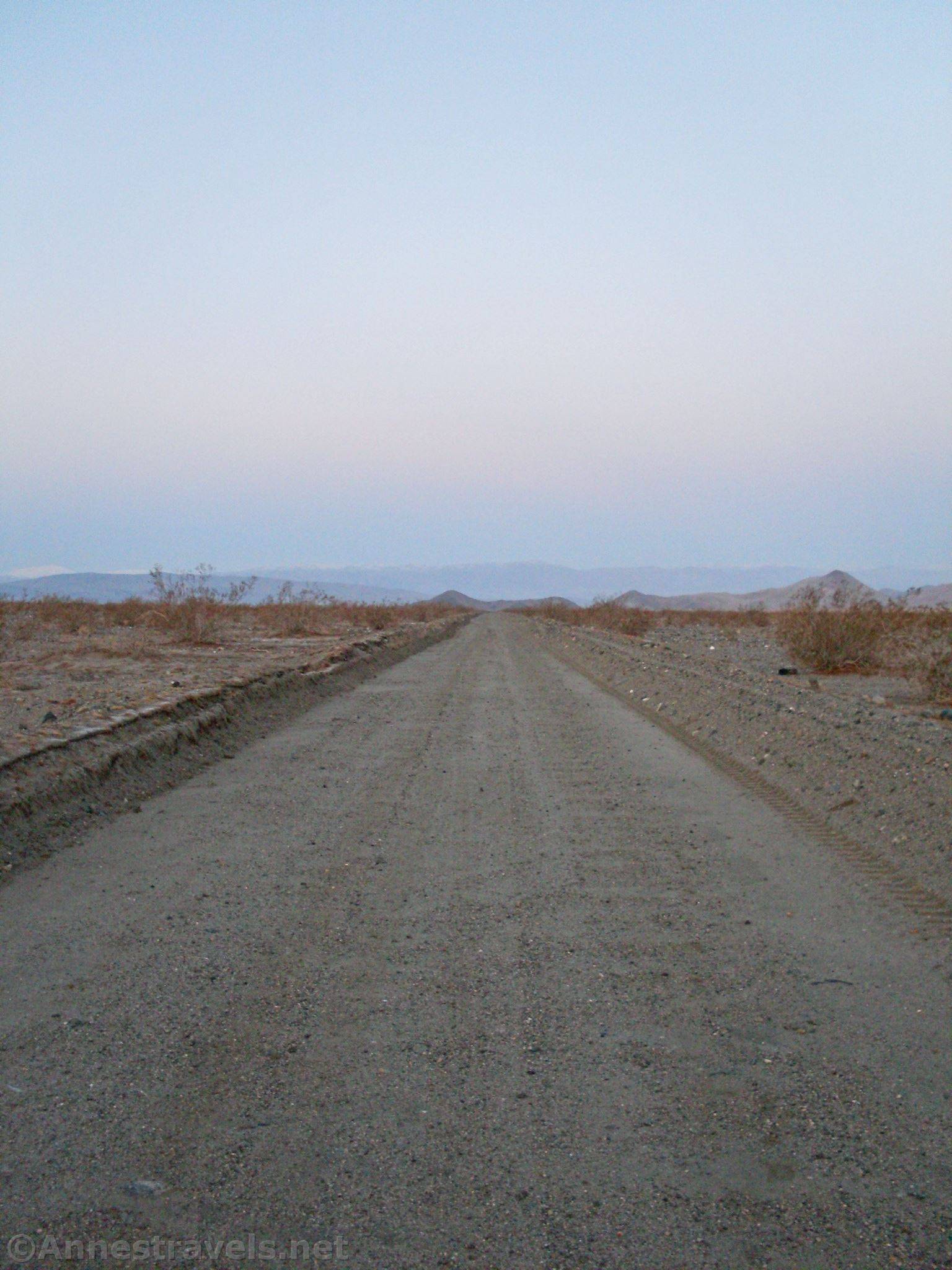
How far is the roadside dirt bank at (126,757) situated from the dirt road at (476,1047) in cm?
49

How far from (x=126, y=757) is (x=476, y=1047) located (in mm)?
6348

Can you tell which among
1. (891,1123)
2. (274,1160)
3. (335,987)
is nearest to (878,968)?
(891,1123)

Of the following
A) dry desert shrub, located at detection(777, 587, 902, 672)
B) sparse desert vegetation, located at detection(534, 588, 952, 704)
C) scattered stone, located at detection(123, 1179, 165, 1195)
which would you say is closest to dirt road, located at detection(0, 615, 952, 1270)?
scattered stone, located at detection(123, 1179, 165, 1195)

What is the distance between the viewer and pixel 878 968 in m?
4.78

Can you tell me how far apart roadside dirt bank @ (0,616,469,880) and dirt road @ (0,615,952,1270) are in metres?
0.49

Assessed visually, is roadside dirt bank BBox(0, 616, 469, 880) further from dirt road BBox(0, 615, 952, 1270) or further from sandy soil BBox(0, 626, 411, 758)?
dirt road BBox(0, 615, 952, 1270)

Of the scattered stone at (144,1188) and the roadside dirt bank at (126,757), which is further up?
the roadside dirt bank at (126,757)

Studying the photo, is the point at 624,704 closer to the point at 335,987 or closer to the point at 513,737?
the point at 513,737

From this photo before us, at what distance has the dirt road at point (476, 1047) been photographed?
2.81 metres

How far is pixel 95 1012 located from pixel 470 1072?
5.65 feet

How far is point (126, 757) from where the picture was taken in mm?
9164

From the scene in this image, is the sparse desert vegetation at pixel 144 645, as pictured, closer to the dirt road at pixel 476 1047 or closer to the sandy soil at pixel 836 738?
the dirt road at pixel 476 1047

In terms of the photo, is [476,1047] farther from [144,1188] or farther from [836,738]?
[836,738]

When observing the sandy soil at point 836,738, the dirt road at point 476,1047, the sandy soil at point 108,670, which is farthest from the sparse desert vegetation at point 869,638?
the dirt road at point 476,1047
